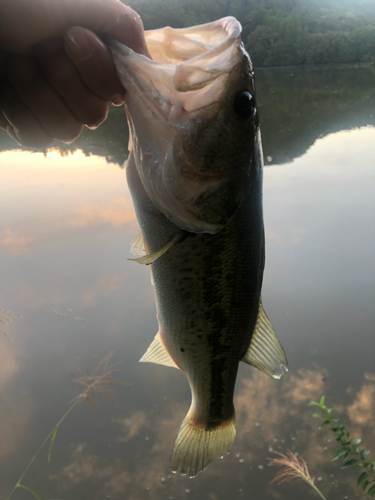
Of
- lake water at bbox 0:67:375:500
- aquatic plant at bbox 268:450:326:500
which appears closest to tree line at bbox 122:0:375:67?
lake water at bbox 0:67:375:500

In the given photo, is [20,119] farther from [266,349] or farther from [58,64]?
[266,349]

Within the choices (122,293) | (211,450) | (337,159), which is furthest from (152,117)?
(337,159)

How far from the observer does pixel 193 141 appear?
1.01m

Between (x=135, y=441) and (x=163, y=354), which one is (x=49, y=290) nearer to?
(x=135, y=441)

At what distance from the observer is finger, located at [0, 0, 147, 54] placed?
0.97 metres

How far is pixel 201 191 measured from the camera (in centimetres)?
106

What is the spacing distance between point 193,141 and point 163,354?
952mm

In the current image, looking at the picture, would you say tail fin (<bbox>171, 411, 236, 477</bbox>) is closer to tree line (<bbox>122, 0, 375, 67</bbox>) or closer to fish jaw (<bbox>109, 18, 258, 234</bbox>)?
fish jaw (<bbox>109, 18, 258, 234</bbox>)

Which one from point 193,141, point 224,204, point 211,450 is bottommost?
point 211,450

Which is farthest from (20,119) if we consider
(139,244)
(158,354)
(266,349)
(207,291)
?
(266,349)

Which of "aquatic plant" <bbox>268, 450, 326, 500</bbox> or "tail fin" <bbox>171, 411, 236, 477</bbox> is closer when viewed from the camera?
"tail fin" <bbox>171, 411, 236, 477</bbox>

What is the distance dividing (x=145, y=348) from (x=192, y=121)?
547 centimetres

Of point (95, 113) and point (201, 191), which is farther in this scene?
point (95, 113)

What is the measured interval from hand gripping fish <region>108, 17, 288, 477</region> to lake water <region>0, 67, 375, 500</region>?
197 centimetres
